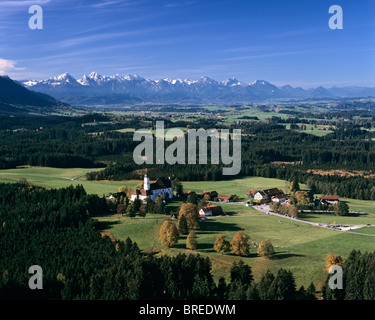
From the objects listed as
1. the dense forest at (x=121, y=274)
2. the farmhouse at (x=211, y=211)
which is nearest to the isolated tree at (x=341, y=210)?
the farmhouse at (x=211, y=211)

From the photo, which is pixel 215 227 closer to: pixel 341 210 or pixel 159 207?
pixel 159 207

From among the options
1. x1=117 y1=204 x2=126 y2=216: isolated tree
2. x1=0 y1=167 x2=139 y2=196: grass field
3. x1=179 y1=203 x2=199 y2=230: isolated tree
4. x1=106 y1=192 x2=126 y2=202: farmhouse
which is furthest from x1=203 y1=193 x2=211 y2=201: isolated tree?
x1=0 y1=167 x2=139 y2=196: grass field

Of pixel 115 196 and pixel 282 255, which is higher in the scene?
pixel 115 196

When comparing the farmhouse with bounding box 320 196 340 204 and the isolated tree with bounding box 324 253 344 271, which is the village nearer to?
the farmhouse with bounding box 320 196 340 204

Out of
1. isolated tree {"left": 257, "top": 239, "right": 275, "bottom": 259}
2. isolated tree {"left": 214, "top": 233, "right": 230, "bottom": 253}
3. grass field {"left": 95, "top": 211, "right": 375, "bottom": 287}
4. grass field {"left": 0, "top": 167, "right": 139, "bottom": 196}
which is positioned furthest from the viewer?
grass field {"left": 0, "top": 167, "right": 139, "bottom": 196}

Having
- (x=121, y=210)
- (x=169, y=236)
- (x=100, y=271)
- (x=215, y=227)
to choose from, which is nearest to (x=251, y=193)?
(x=215, y=227)

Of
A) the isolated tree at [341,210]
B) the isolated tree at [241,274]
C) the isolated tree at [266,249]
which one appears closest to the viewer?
the isolated tree at [241,274]

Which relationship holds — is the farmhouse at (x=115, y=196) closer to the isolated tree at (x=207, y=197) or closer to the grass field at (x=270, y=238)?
the grass field at (x=270, y=238)
